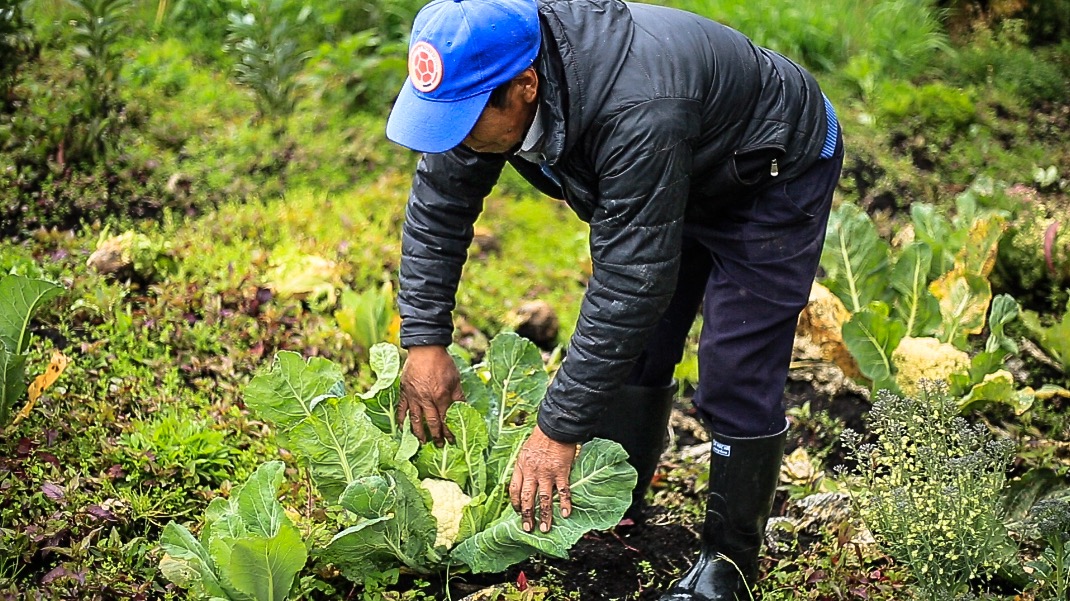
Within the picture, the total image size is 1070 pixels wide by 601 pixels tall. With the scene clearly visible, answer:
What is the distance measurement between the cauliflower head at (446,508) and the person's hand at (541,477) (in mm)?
333

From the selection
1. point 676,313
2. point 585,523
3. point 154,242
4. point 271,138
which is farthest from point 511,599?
point 271,138

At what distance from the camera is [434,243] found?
2957mm

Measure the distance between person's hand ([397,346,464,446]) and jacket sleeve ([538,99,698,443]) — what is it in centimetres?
54

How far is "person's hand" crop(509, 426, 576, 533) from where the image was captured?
263 cm

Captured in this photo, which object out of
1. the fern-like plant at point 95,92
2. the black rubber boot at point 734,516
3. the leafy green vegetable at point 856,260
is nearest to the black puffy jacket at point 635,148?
the black rubber boot at point 734,516

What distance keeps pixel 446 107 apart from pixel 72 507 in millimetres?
1834

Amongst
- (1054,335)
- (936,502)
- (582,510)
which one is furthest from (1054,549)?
(1054,335)

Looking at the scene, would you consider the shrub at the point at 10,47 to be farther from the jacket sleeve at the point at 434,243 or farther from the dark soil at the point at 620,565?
the dark soil at the point at 620,565

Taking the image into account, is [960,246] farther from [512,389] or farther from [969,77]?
[969,77]

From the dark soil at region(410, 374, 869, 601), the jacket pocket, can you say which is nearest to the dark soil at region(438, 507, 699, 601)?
the dark soil at region(410, 374, 869, 601)

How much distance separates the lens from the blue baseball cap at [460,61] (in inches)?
91.0

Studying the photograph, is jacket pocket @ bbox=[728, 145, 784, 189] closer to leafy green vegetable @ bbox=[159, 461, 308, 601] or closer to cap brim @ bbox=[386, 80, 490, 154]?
cap brim @ bbox=[386, 80, 490, 154]

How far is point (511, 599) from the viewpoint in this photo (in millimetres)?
2891

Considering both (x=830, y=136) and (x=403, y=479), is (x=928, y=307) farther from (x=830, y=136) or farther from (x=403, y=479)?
(x=403, y=479)
